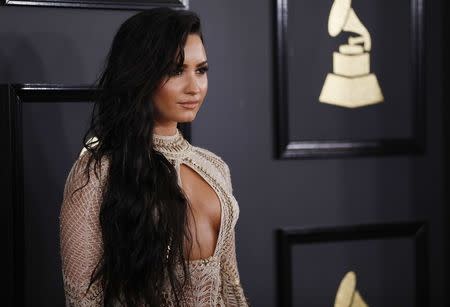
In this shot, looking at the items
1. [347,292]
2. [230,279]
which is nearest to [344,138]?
[347,292]

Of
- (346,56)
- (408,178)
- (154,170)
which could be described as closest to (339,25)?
(346,56)

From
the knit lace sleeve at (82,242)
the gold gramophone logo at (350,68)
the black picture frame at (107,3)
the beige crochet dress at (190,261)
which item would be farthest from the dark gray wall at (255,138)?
the knit lace sleeve at (82,242)

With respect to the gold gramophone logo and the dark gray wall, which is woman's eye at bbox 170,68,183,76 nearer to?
the dark gray wall

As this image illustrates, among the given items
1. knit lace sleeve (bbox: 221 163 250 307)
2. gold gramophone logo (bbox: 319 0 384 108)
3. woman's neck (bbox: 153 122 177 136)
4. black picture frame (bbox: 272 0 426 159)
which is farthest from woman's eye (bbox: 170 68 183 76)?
gold gramophone logo (bbox: 319 0 384 108)

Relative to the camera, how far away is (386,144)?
88.4 inches

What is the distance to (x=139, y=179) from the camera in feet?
4.58

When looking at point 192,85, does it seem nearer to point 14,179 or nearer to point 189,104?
point 189,104

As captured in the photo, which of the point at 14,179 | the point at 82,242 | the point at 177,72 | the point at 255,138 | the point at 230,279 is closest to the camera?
the point at 82,242

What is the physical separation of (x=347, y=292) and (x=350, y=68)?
72 centimetres

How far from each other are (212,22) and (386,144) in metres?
0.69

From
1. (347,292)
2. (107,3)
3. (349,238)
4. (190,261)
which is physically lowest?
(347,292)

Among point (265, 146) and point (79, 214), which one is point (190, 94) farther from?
point (265, 146)

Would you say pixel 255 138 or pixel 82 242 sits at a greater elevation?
pixel 255 138

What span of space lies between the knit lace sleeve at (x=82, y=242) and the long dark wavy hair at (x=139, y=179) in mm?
16
